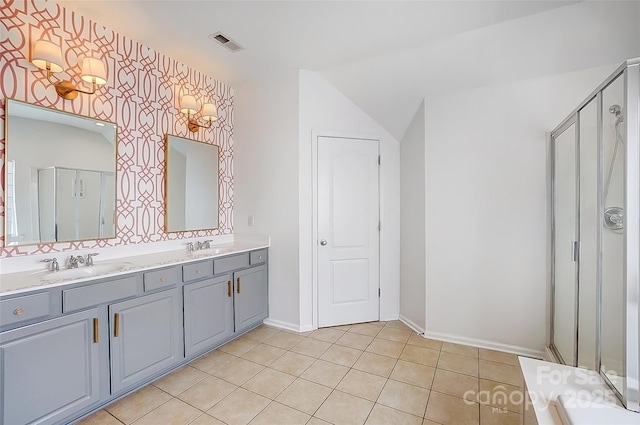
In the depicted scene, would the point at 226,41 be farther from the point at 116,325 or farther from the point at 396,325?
the point at 396,325

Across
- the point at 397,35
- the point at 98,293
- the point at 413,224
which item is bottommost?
the point at 98,293

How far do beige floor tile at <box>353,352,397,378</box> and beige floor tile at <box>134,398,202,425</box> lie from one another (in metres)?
1.19

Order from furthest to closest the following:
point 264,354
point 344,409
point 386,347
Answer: point 386,347 < point 264,354 < point 344,409

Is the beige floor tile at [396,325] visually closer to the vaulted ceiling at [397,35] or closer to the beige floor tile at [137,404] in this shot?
the beige floor tile at [137,404]

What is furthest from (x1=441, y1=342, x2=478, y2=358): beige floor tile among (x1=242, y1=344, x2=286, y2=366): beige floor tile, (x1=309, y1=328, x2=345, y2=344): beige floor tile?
(x1=242, y1=344, x2=286, y2=366): beige floor tile

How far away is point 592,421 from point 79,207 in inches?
118

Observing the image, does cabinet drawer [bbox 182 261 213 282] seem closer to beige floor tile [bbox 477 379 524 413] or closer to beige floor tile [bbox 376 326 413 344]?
beige floor tile [bbox 376 326 413 344]

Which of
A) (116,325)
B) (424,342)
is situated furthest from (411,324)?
(116,325)

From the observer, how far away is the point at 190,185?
2.88m

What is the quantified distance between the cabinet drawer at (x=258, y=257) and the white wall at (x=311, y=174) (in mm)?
405

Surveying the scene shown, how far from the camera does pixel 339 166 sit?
10.1 feet

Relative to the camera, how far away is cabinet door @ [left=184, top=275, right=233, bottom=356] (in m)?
2.25

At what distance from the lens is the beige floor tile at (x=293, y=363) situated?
225 centimetres

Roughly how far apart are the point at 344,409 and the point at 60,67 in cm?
283
